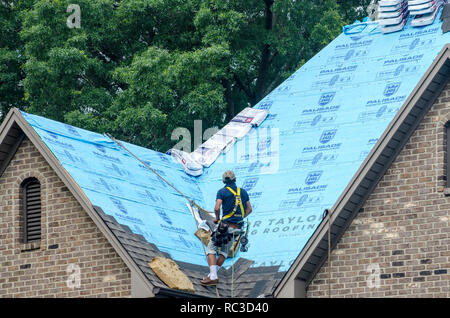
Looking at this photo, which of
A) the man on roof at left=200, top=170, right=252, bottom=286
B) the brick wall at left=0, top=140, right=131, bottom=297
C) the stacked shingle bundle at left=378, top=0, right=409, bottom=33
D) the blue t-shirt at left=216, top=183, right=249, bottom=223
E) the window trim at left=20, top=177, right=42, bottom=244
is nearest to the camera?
the brick wall at left=0, top=140, right=131, bottom=297

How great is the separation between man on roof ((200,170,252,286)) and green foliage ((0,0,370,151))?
1078 centimetres

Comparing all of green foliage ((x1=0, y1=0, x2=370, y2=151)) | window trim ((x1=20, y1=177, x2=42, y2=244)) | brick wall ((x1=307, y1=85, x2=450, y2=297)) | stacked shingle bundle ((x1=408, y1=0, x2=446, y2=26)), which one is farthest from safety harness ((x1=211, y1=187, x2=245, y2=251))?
green foliage ((x1=0, y1=0, x2=370, y2=151))

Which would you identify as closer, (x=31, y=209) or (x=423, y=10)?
(x=31, y=209)

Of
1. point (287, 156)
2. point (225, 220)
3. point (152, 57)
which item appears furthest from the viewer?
point (152, 57)

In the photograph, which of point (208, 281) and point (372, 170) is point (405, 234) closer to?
point (372, 170)

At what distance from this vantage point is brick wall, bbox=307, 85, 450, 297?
2352cm

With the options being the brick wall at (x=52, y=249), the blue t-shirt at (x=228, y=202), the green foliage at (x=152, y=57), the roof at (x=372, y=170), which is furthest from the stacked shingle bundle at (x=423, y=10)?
the brick wall at (x=52, y=249)

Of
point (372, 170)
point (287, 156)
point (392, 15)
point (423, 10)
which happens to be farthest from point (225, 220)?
point (423, 10)

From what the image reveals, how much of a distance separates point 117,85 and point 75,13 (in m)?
3.17

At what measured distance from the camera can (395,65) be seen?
95.5 ft

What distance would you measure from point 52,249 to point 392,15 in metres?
11.4

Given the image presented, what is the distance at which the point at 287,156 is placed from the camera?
91.8 ft

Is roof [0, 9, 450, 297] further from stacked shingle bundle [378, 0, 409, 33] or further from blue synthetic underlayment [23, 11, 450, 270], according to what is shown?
stacked shingle bundle [378, 0, 409, 33]

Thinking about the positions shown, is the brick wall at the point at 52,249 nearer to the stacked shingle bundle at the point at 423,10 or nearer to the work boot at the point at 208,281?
the work boot at the point at 208,281
